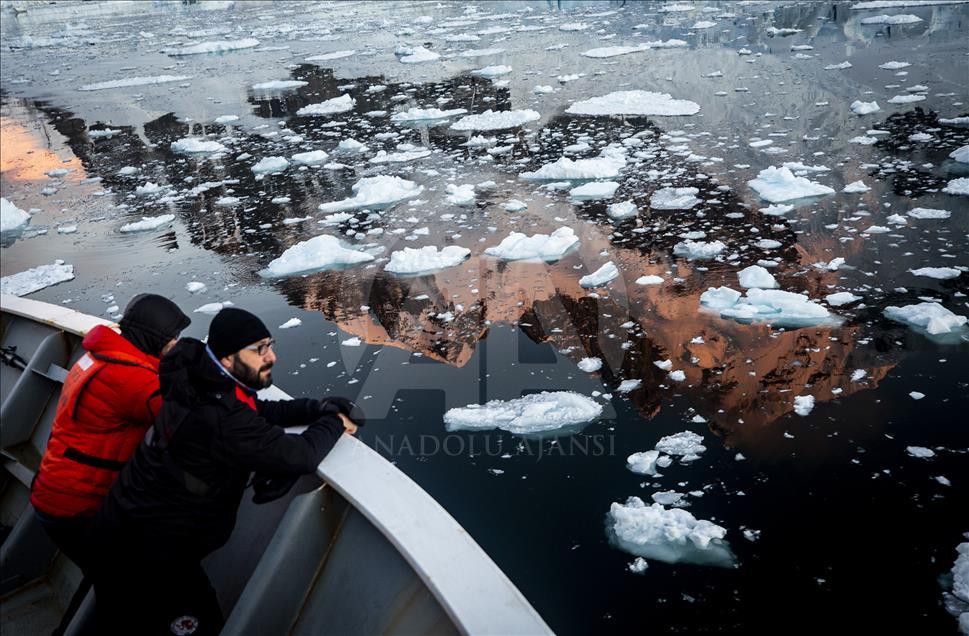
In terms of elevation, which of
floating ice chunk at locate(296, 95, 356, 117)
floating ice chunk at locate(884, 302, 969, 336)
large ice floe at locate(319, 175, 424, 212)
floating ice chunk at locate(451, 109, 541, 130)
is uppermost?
floating ice chunk at locate(296, 95, 356, 117)

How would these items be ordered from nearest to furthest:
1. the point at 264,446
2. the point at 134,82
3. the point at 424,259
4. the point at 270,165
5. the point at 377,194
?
the point at 264,446, the point at 424,259, the point at 377,194, the point at 270,165, the point at 134,82

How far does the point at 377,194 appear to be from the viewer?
320 inches

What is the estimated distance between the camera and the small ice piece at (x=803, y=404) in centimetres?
394

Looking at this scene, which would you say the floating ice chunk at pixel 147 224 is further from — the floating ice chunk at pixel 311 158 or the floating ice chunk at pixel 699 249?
the floating ice chunk at pixel 699 249

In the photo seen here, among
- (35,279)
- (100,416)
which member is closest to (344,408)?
(100,416)

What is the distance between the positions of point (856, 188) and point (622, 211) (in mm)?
2268

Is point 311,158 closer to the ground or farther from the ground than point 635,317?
farther from the ground

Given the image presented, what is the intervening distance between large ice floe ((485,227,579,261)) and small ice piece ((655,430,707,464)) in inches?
104

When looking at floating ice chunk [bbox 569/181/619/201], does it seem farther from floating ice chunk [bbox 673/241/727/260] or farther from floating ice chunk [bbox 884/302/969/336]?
floating ice chunk [bbox 884/302/969/336]

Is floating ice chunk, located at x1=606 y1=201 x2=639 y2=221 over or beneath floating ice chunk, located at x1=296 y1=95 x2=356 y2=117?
beneath

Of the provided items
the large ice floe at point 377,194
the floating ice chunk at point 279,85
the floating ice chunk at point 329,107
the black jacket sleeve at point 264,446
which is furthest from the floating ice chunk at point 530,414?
the floating ice chunk at point 279,85

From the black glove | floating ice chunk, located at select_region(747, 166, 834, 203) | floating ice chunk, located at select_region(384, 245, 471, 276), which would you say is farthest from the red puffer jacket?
floating ice chunk, located at select_region(747, 166, 834, 203)

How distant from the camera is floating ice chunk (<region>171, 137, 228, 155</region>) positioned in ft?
37.1

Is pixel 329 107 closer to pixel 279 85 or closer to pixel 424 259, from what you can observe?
pixel 279 85
